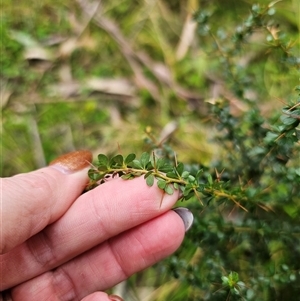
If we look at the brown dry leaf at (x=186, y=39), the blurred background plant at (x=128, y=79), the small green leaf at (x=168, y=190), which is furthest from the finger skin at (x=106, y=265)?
the brown dry leaf at (x=186, y=39)

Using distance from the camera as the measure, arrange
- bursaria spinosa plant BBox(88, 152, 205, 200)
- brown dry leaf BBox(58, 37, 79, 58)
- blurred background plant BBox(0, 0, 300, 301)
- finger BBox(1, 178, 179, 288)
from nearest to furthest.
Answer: bursaria spinosa plant BBox(88, 152, 205, 200) → finger BBox(1, 178, 179, 288) → blurred background plant BBox(0, 0, 300, 301) → brown dry leaf BBox(58, 37, 79, 58)

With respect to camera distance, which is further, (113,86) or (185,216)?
(113,86)

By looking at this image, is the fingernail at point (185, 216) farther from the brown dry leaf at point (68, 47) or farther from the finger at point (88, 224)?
the brown dry leaf at point (68, 47)

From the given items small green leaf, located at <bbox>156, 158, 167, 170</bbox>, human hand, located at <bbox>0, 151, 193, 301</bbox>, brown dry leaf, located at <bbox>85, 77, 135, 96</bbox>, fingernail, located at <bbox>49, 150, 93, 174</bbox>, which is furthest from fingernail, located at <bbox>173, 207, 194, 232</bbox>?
brown dry leaf, located at <bbox>85, 77, 135, 96</bbox>

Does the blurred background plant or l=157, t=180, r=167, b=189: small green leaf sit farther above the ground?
l=157, t=180, r=167, b=189: small green leaf

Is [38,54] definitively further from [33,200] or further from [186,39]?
[33,200]

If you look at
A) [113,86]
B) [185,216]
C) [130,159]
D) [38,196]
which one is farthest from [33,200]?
[113,86]

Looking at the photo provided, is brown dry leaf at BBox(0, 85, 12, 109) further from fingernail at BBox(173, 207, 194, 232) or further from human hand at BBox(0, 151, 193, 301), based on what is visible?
fingernail at BBox(173, 207, 194, 232)
